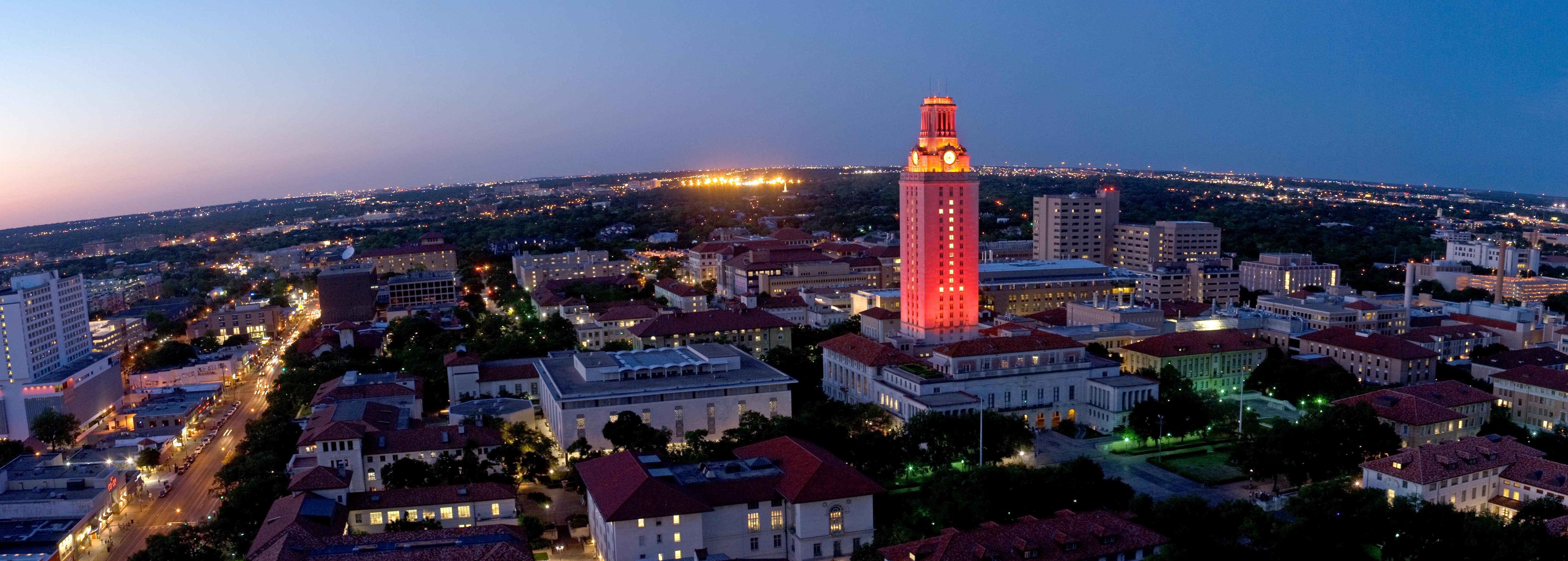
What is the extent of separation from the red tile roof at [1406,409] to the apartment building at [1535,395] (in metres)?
8.02

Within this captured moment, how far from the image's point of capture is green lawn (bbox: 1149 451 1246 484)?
42.9 meters

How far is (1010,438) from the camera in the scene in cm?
4362

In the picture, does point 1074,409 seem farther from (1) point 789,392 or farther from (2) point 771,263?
(2) point 771,263

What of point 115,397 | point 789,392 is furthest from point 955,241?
point 115,397

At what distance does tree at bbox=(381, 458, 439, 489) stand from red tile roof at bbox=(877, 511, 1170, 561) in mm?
18861

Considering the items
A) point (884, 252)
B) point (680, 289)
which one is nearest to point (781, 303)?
point (680, 289)

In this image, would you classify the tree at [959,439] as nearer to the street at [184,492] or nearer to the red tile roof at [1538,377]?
the street at [184,492]

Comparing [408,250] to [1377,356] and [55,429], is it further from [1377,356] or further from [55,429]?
[1377,356]

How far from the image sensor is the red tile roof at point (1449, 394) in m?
47.5

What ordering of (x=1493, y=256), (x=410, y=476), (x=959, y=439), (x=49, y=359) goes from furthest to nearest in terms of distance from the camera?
1. (x=1493, y=256)
2. (x=49, y=359)
3. (x=959, y=439)
4. (x=410, y=476)

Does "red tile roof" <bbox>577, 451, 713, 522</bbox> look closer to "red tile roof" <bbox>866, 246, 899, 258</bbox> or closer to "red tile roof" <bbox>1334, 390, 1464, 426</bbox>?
"red tile roof" <bbox>1334, 390, 1464, 426</bbox>

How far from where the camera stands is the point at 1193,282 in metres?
95.1

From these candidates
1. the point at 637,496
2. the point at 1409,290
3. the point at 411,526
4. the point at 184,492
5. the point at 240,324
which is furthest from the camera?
the point at 240,324

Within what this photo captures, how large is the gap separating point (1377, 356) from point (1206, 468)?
73.9 ft
